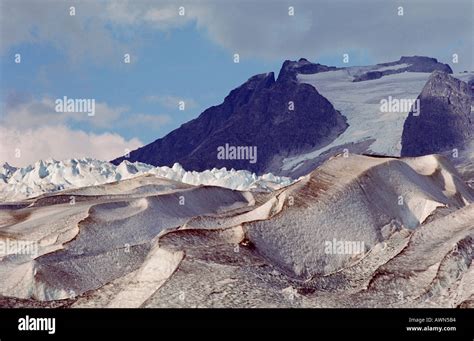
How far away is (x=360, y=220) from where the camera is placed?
77.0 feet

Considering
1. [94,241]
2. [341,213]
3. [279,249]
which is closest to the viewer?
[279,249]

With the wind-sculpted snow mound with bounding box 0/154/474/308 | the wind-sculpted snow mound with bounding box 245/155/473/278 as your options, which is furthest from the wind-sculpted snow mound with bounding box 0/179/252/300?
the wind-sculpted snow mound with bounding box 245/155/473/278

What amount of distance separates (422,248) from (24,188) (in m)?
188

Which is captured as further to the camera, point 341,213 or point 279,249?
point 341,213

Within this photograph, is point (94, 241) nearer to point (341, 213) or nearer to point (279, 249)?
point (279, 249)

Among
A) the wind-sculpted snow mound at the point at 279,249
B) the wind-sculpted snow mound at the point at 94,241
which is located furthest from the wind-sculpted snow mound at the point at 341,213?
the wind-sculpted snow mound at the point at 94,241

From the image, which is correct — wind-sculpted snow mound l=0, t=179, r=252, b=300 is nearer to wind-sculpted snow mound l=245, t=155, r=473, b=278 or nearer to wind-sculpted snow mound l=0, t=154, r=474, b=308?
wind-sculpted snow mound l=0, t=154, r=474, b=308

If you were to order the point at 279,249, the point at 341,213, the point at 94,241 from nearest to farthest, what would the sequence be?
the point at 279,249
the point at 341,213
the point at 94,241

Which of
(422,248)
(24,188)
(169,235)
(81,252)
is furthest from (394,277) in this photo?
(24,188)

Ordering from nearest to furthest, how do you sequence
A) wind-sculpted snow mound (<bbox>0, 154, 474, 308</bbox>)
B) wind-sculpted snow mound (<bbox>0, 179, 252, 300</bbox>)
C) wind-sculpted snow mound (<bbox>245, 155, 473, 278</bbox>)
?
wind-sculpted snow mound (<bbox>0, 154, 474, 308</bbox>), wind-sculpted snow mound (<bbox>245, 155, 473, 278</bbox>), wind-sculpted snow mound (<bbox>0, 179, 252, 300</bbox>)

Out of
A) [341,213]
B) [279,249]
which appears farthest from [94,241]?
[341,213]

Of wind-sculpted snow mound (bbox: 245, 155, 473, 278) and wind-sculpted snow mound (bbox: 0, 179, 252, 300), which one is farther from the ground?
wind-sculpted snow mound (bbox: 245, 155, 473, 278)

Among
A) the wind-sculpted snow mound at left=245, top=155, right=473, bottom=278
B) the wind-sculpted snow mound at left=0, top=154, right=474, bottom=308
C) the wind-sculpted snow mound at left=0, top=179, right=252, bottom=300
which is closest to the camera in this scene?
the wind-sculpted snow mound at left=0, top=154, right=474, bottom=308
